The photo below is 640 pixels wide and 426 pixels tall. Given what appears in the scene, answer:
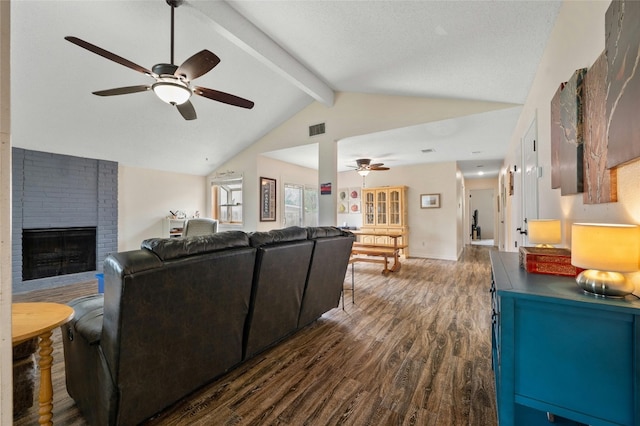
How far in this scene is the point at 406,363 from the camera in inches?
79.6

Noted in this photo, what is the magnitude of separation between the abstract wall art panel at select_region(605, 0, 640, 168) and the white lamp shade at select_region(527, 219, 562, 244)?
2.23 feet

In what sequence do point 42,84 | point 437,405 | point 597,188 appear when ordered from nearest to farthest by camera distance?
point 597,188 < point 437,405 < point 42,84

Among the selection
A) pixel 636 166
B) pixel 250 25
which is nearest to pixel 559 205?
pixel 636 166

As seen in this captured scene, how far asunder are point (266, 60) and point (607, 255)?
10.9ft

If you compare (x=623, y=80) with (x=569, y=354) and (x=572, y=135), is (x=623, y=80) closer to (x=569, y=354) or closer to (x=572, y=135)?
(x=572, y=135)

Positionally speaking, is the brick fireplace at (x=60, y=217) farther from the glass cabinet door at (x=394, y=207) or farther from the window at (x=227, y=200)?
the glass cabinet door at (x=394, y=207)

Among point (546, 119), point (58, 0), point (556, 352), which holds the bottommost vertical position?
point (556, 352)

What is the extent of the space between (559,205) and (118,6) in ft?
14.0

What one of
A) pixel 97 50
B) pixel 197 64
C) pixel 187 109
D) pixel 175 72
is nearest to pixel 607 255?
pixel 197 64

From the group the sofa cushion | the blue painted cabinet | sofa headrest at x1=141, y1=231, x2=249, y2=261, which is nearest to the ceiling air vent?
sofa headrest at x1=141, y1=231, x2=249, y2=261

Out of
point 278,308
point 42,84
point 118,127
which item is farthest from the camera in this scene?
point 118,127

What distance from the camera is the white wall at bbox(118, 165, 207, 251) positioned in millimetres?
5211

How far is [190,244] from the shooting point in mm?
1465

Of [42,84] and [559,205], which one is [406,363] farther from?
[42,84]
